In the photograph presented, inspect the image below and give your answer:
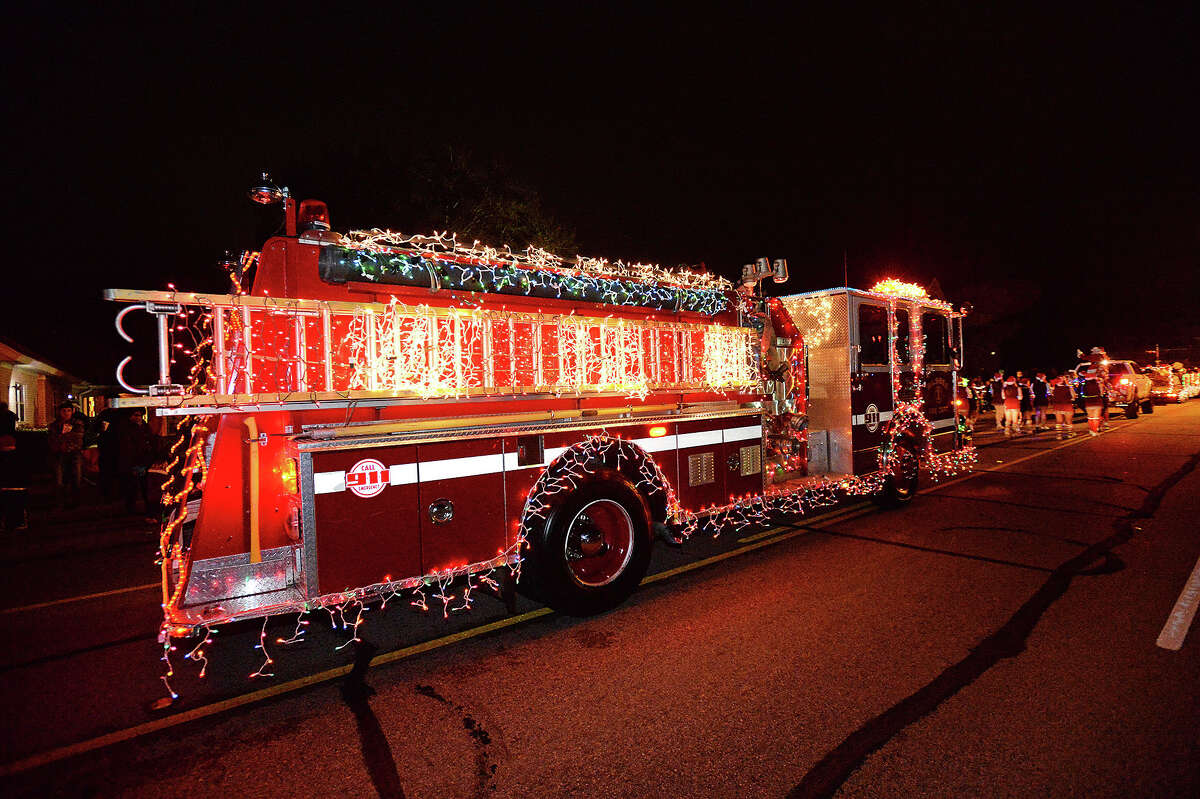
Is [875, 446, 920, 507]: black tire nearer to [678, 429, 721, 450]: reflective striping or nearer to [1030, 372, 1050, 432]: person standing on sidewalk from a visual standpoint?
[678, 429, 721, 450]: reflective striping

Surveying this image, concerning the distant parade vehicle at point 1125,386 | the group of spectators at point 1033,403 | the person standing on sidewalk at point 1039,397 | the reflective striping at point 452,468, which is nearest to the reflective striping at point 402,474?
the reflective striping at point 452,468

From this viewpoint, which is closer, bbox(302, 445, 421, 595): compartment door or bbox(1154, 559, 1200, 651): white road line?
bbox(302, 445, 421, 595): compartment door

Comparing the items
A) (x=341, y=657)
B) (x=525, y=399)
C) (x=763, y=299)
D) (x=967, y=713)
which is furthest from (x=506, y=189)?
(x=967, y=713)

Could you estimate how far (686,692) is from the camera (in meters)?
3.68

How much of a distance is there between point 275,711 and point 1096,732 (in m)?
4.22

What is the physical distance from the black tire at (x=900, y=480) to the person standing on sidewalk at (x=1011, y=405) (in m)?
11.5

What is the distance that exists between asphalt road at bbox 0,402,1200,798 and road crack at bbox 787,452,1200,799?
0.02 meters

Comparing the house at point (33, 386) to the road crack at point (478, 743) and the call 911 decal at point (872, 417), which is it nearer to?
the road crack at point (478, 743)

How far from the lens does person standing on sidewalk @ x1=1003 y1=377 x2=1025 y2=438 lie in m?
17.6

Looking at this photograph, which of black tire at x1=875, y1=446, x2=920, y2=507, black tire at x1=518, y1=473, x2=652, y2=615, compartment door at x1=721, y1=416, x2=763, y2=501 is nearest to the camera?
black tire at x1=518, y1=473, x2=652, y2=615

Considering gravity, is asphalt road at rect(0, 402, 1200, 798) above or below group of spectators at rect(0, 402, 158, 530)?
below

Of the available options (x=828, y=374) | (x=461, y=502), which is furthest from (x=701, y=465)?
(x=828, y=374)

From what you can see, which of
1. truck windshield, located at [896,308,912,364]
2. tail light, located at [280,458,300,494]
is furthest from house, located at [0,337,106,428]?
truck windshield, located at [896,308,912,364]

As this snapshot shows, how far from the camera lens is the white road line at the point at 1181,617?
420 cm
